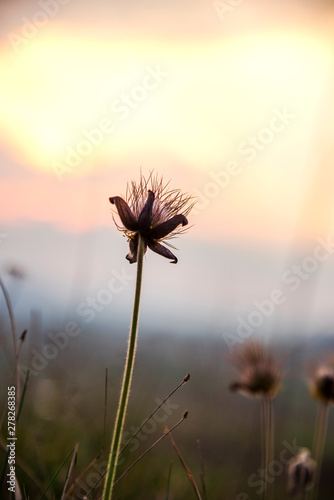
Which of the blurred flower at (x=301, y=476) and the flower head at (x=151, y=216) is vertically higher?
the flower head at (x=151, y=216)

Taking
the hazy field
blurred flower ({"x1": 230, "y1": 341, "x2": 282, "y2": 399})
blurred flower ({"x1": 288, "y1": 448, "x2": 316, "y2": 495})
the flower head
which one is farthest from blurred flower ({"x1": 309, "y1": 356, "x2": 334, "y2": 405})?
the flower head

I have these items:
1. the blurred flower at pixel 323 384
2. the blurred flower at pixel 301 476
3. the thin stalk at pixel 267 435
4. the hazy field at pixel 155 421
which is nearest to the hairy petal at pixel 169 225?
the hazy field at pixel 155 421

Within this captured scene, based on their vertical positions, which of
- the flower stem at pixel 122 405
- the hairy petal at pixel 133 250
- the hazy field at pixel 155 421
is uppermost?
the hairy petal at pixel 133 250

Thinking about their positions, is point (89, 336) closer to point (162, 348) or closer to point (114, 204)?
point (162, 348)

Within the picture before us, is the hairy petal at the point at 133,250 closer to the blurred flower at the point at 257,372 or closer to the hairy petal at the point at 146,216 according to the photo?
the hairy petal at the point at 146,216

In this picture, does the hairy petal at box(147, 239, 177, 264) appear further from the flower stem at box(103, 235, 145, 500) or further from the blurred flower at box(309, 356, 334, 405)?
the blurred flower at box(309, 356, 334, 405)

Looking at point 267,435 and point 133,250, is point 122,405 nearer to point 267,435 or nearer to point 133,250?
point 133,250
